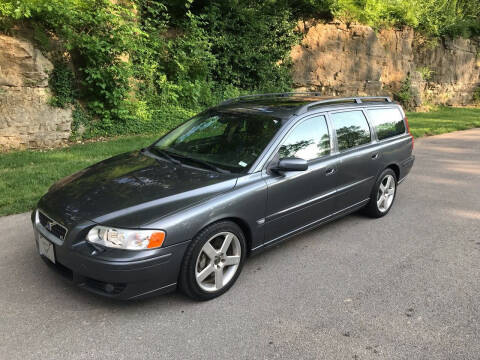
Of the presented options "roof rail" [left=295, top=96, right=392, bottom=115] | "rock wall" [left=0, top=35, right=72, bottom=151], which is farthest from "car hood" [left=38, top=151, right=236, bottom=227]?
"rock wall" [left=0, top=35, right=72, bottom=151]

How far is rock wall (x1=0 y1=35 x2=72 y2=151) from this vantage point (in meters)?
7.92

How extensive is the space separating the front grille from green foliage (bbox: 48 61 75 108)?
6.20 m

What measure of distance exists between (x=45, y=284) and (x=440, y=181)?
6.34 metres

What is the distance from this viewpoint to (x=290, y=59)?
48.5 ft

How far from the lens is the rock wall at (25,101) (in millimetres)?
7922

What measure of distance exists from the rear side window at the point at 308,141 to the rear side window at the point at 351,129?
0.23 m

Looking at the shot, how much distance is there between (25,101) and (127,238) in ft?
22.5

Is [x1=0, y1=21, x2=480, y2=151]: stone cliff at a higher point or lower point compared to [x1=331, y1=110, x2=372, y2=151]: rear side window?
higher

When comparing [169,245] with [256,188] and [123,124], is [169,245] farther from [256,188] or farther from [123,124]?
[123,124]

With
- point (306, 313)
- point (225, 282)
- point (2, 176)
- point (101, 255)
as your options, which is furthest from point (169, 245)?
point (2, 176)

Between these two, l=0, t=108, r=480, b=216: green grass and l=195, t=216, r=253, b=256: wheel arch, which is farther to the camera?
l=0, t=108, r=480, b=216: green grass

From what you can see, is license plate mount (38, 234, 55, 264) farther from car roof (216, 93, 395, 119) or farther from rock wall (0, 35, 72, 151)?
rock wall (0, 35, 72, 151)

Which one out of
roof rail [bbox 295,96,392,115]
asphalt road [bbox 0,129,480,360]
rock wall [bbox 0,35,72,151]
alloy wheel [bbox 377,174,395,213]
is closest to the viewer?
asphalt road [bbox 0,129,480,360]

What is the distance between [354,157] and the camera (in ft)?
14.7
